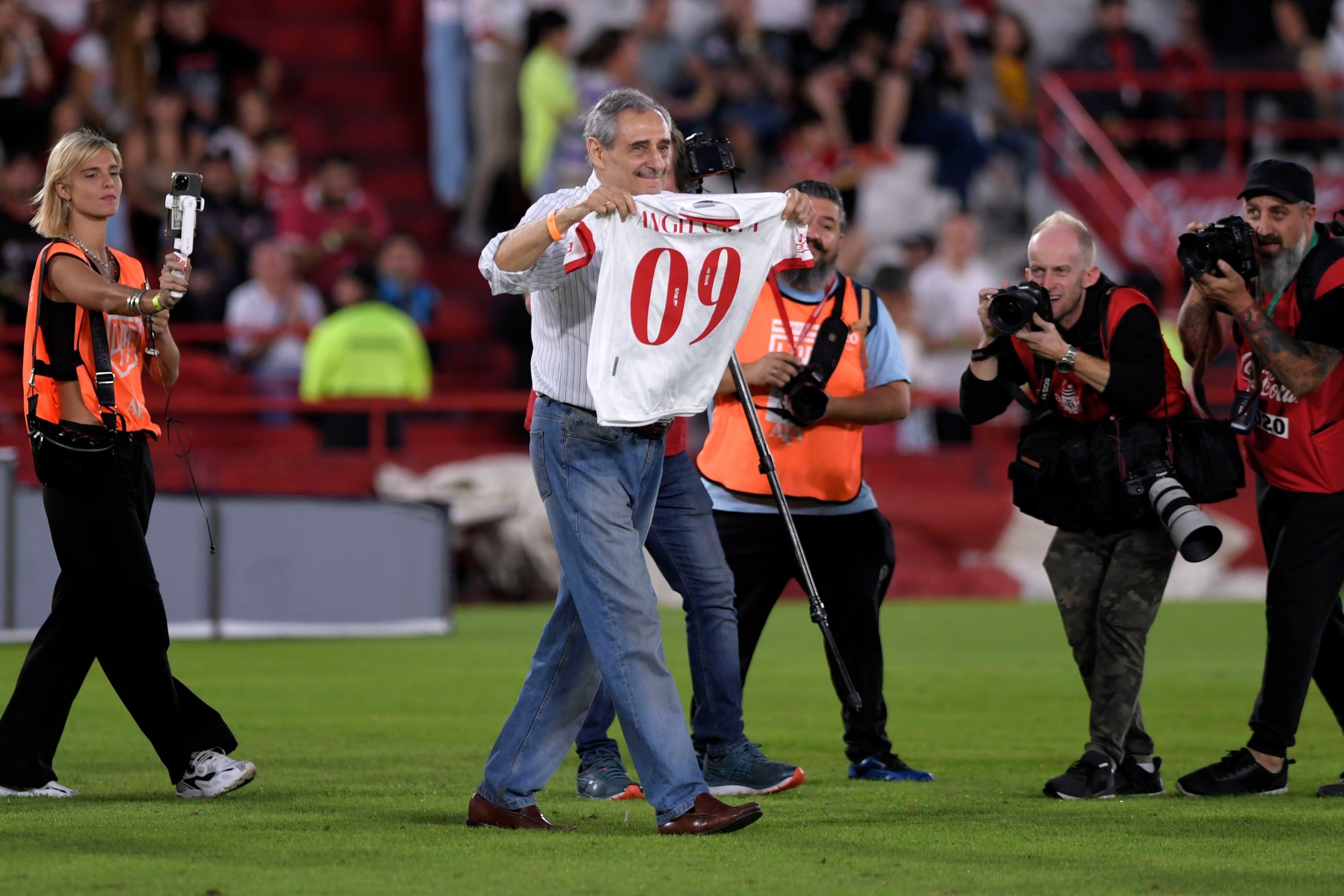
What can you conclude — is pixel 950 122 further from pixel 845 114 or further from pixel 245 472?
pixel 245 472

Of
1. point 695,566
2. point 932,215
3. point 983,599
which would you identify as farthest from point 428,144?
point 695,566

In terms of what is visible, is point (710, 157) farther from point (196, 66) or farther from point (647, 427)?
point (196, 66)

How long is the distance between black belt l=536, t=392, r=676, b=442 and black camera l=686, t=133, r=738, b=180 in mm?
972

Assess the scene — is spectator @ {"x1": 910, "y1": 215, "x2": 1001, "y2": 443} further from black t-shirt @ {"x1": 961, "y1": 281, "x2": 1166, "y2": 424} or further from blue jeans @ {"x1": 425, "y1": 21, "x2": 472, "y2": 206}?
black t-shirt @ {"x1": 961, "y1": 281, "x2": 1166, "y2": 424}

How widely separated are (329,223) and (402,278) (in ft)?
4.76

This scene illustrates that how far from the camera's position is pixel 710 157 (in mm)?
6332

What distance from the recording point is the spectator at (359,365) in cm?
1616

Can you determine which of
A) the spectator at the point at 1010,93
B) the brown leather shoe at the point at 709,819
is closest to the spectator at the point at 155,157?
the spectator at the point at 1010,93

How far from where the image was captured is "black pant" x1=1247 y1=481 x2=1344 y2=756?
6.64 meters

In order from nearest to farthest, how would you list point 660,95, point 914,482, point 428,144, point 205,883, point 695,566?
1. point 205,883
2. point 695,566
3. point 914,482
4. point 660,95
5. point 428,144

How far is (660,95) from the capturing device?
19766mm

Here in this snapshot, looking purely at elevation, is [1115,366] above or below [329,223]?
below

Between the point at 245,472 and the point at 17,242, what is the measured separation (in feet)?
9.74

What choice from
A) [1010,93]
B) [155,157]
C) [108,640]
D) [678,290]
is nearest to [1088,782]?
[678,290]
